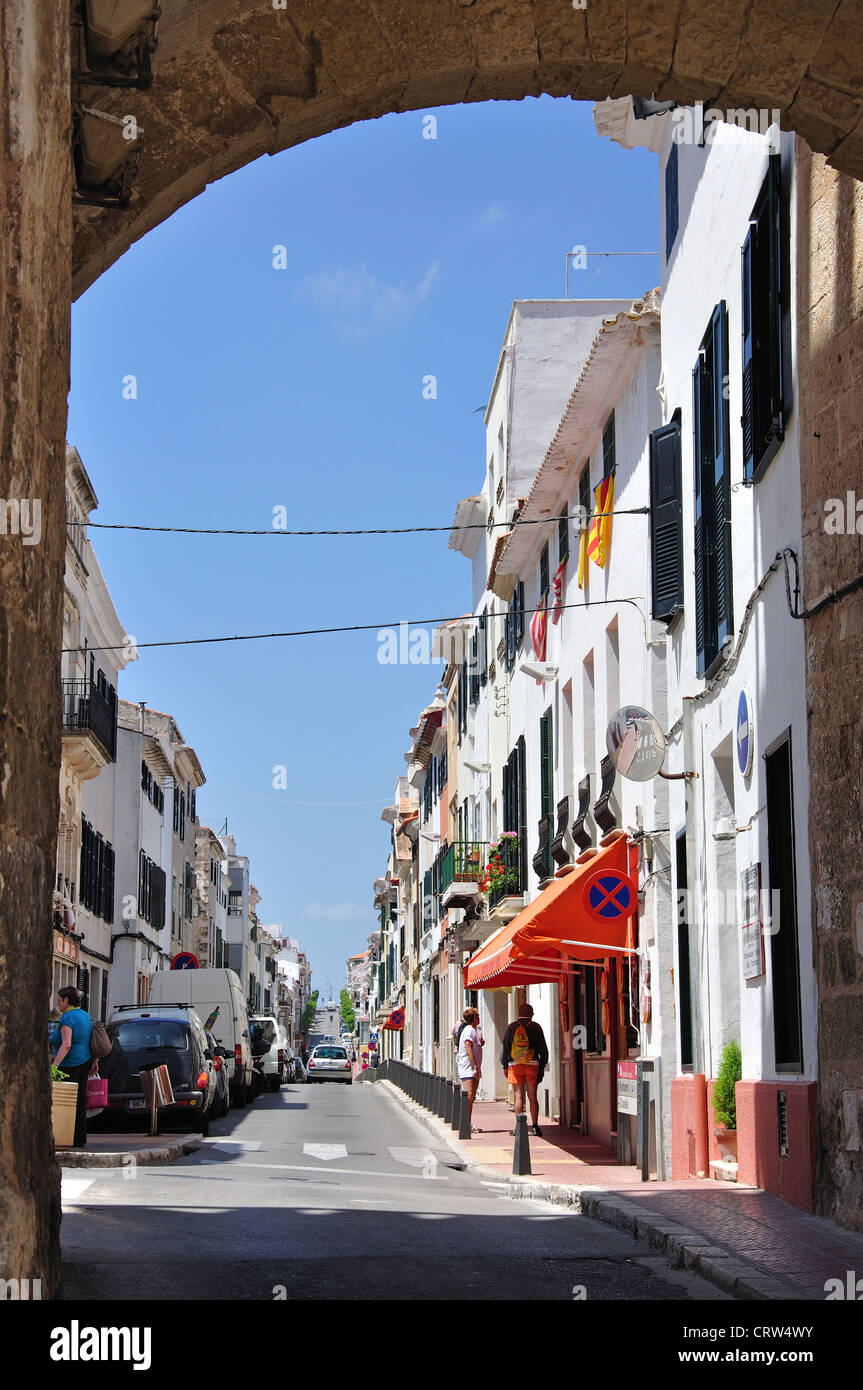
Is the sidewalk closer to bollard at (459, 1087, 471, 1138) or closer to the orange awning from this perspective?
the orange awning

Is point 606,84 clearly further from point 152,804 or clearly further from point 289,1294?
point 152,804

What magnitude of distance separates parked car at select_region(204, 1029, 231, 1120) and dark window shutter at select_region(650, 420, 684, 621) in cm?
1258

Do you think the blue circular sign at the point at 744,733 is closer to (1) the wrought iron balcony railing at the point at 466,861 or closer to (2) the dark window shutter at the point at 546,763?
(2) the dark window shutter at the point at 546,763

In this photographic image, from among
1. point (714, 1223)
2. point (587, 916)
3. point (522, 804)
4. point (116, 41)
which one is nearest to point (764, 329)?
point (116, 41)

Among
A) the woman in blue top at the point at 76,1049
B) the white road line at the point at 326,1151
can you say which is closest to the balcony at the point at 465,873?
the white road line at the point at 326,1151

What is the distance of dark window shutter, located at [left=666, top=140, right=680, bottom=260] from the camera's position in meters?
17.5

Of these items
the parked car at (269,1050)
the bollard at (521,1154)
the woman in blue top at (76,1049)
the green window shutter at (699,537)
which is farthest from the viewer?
the parked car at (269,1050)

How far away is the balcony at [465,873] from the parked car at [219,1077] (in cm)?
675

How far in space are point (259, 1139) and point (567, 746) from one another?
6.77 meters

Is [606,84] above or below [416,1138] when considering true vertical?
above

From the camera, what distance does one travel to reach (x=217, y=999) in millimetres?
34250

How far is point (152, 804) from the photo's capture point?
179ft

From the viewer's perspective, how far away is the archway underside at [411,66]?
9055 millimetres
